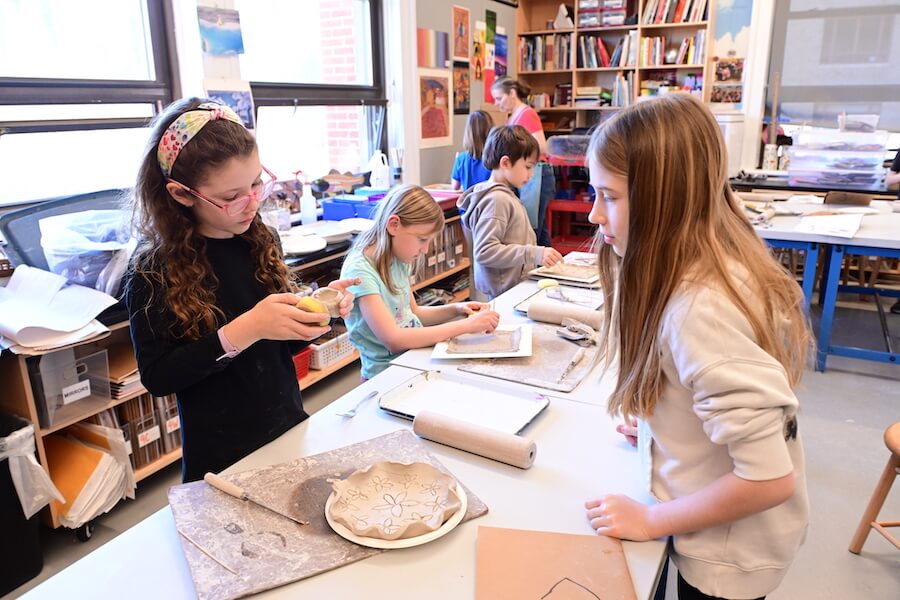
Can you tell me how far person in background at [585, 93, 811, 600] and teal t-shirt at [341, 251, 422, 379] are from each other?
2.88 feet

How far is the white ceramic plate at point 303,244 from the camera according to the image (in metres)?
2.74

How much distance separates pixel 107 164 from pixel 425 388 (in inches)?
81.9

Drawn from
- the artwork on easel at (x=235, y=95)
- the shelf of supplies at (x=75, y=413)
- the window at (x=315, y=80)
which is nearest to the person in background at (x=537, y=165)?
the window at (x=315, y=80)

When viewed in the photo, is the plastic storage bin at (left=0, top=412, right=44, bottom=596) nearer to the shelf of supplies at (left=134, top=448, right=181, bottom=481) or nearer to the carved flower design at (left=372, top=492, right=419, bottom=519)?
the shelf of supplies at (left=134, top=448, right=181, bottom=481)

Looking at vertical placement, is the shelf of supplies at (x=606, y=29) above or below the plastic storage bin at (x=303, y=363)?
above

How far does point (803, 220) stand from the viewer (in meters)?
3.40

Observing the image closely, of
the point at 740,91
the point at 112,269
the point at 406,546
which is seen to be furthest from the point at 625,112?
the point at 740,91

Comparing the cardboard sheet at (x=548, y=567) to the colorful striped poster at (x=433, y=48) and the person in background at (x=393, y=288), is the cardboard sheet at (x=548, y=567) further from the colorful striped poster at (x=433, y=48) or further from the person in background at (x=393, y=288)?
the colorful striped poster at (x=433, y=48)

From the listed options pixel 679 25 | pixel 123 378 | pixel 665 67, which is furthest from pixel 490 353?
pixel 679 25

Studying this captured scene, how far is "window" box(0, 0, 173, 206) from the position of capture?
231 centimetres

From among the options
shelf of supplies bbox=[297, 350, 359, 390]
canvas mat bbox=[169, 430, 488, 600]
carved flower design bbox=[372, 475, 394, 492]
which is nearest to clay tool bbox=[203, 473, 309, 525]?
canvas mat bbox=[169, 430, 488, 600]

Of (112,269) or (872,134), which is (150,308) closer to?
(112,269)

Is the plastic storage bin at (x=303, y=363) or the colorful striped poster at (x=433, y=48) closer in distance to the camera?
the plastic storage bin at (x=303, y=363)

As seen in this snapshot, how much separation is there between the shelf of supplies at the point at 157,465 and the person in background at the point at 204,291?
3.59ft
